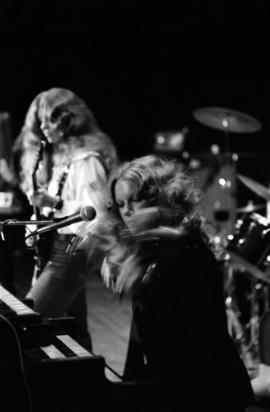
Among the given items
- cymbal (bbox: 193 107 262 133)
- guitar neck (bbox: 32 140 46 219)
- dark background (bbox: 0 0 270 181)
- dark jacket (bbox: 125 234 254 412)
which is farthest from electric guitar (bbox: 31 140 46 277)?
dark background (bbox: 0 0 270 181)

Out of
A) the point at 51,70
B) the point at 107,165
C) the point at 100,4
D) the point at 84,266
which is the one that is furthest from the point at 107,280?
the point at 51,70

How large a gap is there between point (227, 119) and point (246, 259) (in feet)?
5.37

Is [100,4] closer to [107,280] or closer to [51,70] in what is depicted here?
[51,70]

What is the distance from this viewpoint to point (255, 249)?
15.5 feet

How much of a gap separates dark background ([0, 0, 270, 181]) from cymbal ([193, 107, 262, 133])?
165 inches

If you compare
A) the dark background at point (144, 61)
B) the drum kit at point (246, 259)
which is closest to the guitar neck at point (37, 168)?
the drum kit at point (246, 259)

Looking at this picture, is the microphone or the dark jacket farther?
the microphone

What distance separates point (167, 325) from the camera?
213 centimetres

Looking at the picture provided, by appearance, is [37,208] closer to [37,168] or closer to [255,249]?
[37,168]

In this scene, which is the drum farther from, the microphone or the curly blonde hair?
the microphone

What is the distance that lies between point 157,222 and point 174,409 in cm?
60

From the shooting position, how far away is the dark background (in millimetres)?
11156

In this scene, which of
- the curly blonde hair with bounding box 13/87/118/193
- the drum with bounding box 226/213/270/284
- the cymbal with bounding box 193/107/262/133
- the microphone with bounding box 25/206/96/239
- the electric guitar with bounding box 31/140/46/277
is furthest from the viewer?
the cymbal with bounding box 193/107/262/133

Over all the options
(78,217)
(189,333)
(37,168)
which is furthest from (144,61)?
(189,333)
